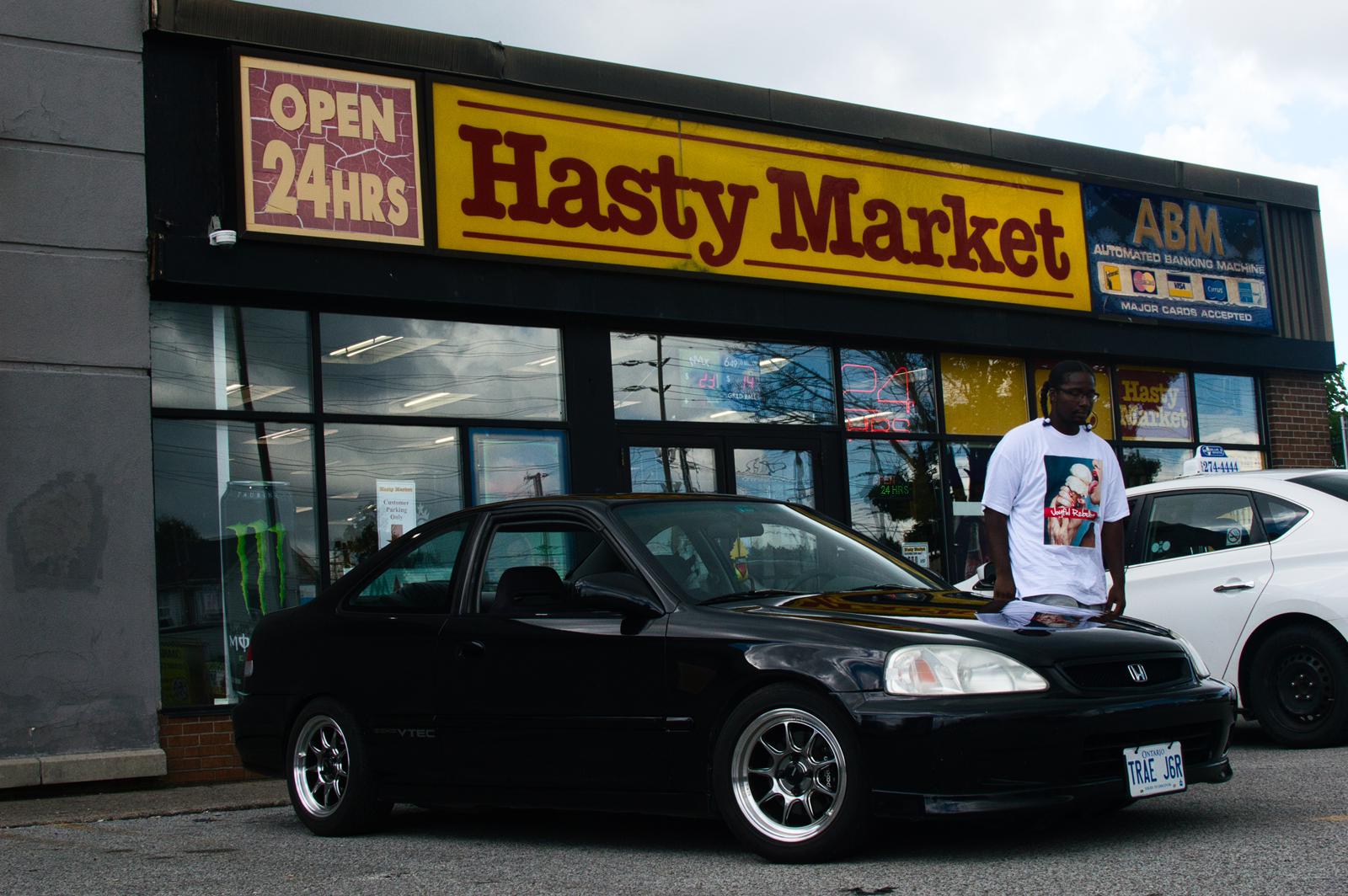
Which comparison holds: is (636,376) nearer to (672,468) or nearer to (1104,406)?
(672,468)

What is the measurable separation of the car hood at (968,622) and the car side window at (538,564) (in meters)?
0.78

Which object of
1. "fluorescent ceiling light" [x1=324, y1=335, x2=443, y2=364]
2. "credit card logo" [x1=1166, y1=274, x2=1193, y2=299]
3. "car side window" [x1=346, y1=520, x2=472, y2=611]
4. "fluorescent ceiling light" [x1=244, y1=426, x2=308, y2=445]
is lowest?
"car side window" [x1=346, y1=520, x2=472, y2=611]

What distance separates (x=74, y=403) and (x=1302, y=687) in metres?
7.49

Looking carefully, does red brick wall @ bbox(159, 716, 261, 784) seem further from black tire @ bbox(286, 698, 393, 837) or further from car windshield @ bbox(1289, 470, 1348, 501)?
car windshield @ bbox(1289, 470, 1348, 501)

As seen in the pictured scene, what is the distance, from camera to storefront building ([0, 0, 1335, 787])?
32.6ft

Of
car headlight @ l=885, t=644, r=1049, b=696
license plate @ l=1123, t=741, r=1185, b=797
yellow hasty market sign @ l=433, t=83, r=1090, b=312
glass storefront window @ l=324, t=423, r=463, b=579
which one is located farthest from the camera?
Result: yellow hasty market sign @ l=433, t=83, r=1090, b=312

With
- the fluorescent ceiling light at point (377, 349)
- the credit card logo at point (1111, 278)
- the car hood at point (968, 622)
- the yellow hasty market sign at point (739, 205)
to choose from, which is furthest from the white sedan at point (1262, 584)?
the credit card logo at point (1111, 278)

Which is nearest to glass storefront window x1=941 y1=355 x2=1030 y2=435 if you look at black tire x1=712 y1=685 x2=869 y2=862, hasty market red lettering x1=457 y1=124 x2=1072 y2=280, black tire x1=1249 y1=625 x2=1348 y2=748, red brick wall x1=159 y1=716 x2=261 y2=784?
hasty market red lettering x1=457 y1=124 x2=1072 y2=280

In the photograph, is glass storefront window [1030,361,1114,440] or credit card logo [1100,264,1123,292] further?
glass storefront window [1030,361,1114,440]

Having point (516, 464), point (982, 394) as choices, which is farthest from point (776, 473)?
point (982, 394)

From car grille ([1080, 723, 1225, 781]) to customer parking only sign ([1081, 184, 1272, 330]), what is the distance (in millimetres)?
10018

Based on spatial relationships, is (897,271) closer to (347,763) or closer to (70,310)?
(70,310)

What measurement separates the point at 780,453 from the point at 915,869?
8.27 metres

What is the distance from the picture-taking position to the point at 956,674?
5.16 meters
